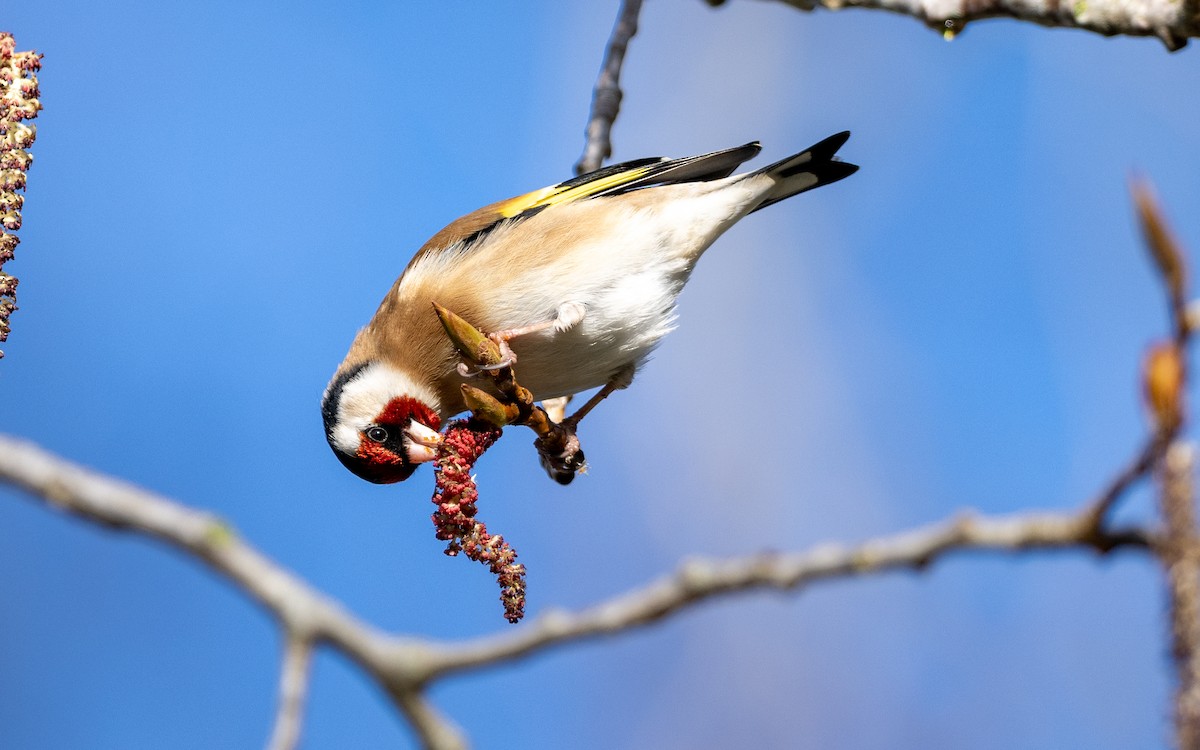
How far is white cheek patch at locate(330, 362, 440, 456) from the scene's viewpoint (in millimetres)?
3656

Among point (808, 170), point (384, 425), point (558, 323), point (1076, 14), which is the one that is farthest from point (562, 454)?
point (1076, 14)

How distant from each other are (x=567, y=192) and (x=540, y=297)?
543 millimetres

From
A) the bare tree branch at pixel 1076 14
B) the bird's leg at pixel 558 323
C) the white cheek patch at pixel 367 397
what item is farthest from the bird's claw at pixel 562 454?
the bare tree branch at pixel 1076 14

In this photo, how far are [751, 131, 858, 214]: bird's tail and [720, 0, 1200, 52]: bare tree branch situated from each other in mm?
968

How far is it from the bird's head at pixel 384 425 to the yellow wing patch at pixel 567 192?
0.75 m

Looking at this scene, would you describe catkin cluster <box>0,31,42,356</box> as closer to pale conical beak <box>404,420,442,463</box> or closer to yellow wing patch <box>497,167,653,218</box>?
pale conical beak <box>404,420,442,463</box>

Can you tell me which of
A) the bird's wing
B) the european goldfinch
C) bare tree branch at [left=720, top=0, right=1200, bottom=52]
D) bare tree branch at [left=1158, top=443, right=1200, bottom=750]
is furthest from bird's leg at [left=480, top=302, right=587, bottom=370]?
bare tree branch at [left=1158, top=443, right=1200, bottom=750]

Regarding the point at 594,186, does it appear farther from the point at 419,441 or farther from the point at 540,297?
the point at 419,441

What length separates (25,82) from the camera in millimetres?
1992

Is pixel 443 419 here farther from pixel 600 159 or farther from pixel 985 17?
pixel 985 17

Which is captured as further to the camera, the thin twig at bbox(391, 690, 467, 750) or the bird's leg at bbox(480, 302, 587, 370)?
the bird's leg at bbox(480, 302, 587, 370)

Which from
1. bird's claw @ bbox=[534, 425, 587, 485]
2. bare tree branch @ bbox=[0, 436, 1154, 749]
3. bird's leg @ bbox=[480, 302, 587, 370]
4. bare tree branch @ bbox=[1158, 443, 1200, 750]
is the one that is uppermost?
Answer: bird's leg @ bbox=[480, 302, 587, 370]

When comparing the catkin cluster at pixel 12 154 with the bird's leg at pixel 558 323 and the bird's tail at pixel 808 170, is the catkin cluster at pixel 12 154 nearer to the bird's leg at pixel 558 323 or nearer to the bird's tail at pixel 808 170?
the bird's leg at pixel 558 323

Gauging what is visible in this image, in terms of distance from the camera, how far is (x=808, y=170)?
4207 mm
